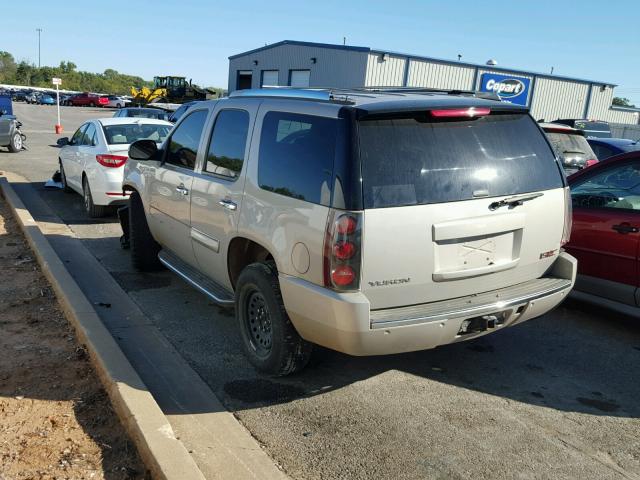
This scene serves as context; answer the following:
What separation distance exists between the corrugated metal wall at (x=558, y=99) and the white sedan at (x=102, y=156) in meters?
28.1

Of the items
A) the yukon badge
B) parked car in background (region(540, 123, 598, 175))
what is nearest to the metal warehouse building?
parked car in background (region(540, 123, 598, 175))

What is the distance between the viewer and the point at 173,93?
48500 millimetres

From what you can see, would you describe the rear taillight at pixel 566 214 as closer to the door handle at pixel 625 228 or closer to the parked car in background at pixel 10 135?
the door handle at pixel 625 228

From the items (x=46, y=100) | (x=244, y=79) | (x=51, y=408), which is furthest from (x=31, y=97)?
(x=51, y=408)

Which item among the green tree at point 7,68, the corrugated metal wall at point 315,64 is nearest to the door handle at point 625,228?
the corrugated metal wall at point 315,64

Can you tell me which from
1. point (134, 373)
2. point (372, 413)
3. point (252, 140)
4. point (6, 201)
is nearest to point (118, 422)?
point (134, 373)

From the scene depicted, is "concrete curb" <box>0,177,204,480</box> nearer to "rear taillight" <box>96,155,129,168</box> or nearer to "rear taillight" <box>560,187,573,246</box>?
"rear taillight" <box>560,187,573,246</box>

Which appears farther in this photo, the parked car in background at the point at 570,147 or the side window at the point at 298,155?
the parked car in background at the point at 570,147

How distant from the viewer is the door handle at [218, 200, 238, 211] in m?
4.21

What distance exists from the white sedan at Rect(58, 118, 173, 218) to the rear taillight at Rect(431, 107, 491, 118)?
592 centimetres

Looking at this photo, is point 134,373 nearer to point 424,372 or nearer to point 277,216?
point 277,216

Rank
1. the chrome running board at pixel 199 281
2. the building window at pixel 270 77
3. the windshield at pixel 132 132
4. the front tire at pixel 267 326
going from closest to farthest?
the front tire at pixel 267 326, the chrome running board at pixel 199 281, the windshield at pixel 132 132, the building window at pixel 270 77

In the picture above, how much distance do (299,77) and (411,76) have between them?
6.83 meters

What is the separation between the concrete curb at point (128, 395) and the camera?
2.90m
